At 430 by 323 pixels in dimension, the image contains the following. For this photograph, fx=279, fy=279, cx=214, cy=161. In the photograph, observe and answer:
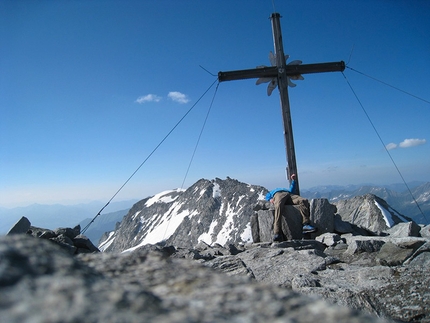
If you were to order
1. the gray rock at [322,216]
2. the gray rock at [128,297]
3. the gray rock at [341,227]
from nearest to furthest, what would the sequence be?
the gray rock at [128,297], the gray rock at [322,216], the gray rock at [341,227]

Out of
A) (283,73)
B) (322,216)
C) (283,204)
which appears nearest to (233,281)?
(283,204)

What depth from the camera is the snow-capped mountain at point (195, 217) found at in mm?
127938

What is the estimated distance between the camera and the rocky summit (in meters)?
0.84

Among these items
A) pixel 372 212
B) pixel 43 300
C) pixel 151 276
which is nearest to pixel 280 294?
pixel 151 276

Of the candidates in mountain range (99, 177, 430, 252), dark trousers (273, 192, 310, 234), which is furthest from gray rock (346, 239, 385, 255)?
mountain range (99, 177, 430, 252)

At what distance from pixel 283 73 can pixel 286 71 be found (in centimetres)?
21

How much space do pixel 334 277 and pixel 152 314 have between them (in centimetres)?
513

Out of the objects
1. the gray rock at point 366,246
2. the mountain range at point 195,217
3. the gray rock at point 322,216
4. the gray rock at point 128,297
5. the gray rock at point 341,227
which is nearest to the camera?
the gray rock at point 128,297

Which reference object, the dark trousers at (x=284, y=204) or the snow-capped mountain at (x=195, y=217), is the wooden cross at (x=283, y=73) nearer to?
the dark trousers at (x=284, y=204)

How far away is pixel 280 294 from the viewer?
1.03 metres

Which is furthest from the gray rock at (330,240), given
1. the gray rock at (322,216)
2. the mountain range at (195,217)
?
the mountain range at (195,217)

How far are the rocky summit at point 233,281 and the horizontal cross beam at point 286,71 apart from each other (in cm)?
545

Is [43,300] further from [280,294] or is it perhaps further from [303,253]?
[303,253]

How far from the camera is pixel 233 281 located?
1.18 metres
